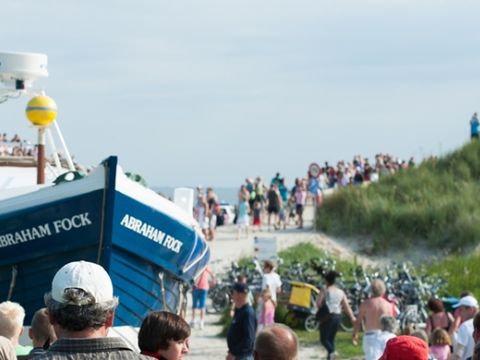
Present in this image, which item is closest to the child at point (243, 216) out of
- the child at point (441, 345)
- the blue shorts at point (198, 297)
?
the blue shorts at point (198, 297)

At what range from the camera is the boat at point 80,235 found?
1183 centimetres

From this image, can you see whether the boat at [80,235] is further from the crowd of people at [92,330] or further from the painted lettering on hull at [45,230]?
the crowd of people at [92,330]

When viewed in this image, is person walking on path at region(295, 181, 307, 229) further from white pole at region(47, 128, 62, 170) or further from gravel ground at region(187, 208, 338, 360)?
white pole at region(47, 128, 62, 170)

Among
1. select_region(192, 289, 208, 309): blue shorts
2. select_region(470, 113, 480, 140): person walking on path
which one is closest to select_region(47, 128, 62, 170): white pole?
select_region(192, 289, 208, 309): blue shorts

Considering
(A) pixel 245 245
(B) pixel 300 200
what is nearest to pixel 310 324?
(A) pixel 245 245

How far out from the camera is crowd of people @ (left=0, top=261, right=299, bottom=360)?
4.24m

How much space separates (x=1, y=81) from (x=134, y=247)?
16.1 feet

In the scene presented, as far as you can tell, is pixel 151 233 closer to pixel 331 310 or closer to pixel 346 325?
pixel 331 310

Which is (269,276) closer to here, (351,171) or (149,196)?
(149,196)

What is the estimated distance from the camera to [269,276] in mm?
17828

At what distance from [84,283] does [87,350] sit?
26 cm

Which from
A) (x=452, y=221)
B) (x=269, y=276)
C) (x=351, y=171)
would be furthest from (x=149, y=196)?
(x=351, y=171)

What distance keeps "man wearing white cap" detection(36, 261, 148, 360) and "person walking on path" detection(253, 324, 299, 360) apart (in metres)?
1.16

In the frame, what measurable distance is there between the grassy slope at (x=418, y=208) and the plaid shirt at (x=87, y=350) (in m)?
26.2
